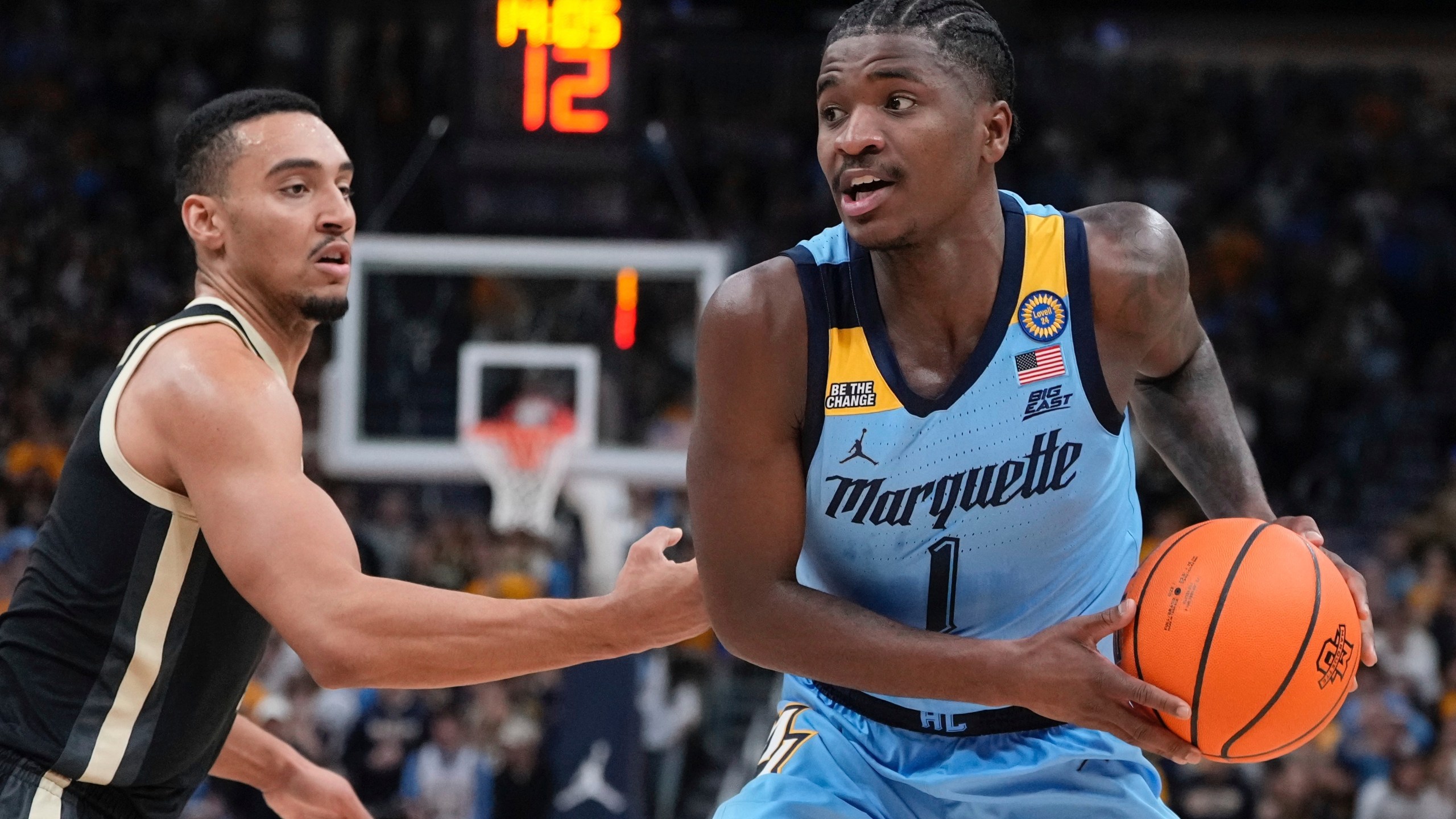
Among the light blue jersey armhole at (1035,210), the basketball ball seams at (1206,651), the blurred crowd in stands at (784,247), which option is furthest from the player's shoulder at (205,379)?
the blurred crowd in stands at (784,247)

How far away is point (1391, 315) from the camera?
13344mm

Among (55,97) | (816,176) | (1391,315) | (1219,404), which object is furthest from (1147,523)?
(55,97)

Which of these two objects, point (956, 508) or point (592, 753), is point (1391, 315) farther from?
point (956, 508)

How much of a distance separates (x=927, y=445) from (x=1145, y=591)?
46 centimetres

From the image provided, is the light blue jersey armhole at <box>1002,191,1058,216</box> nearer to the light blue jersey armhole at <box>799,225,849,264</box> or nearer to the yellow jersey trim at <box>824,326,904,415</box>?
the light blue jersey armhole at <box>799,225,849,264</box>

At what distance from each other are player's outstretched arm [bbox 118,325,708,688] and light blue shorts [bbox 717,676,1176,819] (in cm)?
39

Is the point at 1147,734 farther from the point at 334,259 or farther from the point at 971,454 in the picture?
the point at 334,259

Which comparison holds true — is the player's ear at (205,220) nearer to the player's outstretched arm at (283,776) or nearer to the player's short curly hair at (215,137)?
the player's short curly hair at (215,137)

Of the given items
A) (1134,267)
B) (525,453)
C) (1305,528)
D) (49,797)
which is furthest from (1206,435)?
(525,453)

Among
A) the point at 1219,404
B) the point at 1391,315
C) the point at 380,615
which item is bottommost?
the point at 1391,315

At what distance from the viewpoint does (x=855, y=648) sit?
275cm

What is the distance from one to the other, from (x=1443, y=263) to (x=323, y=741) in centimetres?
1011

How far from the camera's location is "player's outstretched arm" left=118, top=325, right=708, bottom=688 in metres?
2.71

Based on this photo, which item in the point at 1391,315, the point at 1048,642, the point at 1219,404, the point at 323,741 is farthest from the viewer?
the point at 1391,315
